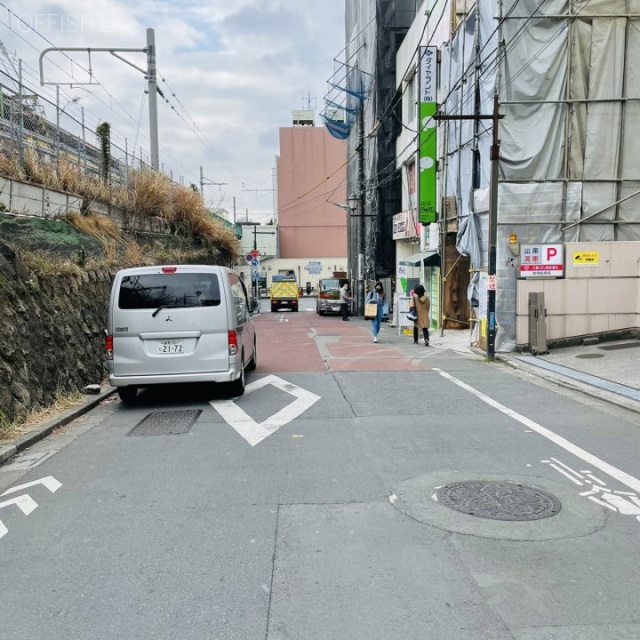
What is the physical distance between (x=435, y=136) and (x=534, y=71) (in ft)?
22.7

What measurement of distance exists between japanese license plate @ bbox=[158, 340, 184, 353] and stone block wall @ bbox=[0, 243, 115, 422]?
166 cm

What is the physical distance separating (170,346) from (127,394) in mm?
1287

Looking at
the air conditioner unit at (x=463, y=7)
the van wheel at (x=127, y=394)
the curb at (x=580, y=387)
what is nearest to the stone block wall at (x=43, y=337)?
the van wheel at (x=127, y=394)

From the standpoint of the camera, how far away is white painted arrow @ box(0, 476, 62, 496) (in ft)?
17.4

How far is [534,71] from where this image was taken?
1419 cm

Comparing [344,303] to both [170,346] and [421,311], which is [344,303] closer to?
[421,311]

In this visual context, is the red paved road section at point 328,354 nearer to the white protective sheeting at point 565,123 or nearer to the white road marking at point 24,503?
the white protective sheeting at point 565,123

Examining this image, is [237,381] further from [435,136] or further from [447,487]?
[435,136]

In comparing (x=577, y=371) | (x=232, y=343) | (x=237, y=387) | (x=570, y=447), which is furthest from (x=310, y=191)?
(x=570, y=447)

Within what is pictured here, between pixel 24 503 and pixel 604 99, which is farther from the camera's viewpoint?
pixel 604 99

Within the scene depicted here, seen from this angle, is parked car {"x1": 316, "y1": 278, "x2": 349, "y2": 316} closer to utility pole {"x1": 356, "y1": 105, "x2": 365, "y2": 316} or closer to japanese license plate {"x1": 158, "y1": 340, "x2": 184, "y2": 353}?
utility pole {"x1": 356, "y1": 105, "x2": 365, "y2": 316}

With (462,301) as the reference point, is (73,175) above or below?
above

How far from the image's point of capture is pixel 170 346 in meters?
8.74

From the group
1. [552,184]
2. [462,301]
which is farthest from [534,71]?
[462,301]
